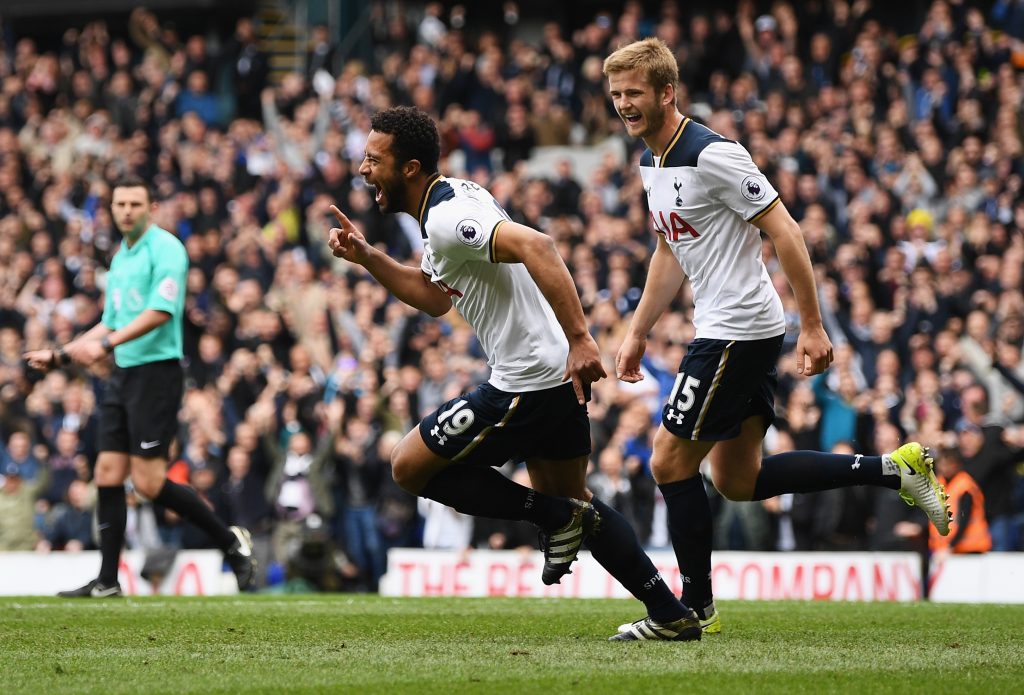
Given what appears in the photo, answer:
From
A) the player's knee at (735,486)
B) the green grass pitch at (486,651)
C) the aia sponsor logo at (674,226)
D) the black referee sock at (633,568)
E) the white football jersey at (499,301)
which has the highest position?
the aia sponsor logo at (674,226)

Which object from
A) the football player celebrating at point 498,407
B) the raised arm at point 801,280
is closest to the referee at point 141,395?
the football player celebrating at point 498,407

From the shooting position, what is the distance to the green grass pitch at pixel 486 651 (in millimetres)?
5336

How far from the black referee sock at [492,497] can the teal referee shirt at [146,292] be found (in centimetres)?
346

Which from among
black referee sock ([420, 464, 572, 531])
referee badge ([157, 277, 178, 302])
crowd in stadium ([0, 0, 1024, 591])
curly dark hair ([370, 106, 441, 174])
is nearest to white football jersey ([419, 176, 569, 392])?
curly dark hair ([370, 106, 441, 174])

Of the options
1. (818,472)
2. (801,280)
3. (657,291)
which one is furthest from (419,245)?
(801,280)

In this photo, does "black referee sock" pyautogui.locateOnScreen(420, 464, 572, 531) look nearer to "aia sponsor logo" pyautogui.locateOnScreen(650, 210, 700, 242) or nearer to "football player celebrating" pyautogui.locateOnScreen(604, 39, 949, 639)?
"football player celebrating" pyautogui.locateOnScreen(604, 39, 949, 639)

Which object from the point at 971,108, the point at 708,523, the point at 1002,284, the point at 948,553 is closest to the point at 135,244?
the point at 708,523

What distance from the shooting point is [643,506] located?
13.7 meters

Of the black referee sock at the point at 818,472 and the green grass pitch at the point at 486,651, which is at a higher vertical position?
the black referee sock at the point at 818,472

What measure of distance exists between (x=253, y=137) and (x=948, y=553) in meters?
12.8

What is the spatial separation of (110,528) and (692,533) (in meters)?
4.27

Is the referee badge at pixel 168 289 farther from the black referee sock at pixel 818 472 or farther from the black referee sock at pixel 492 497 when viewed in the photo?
the black referee sock at pixel 818 472

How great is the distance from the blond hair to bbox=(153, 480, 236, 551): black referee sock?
4.30 m

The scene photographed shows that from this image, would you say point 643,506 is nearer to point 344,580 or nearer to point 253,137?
point 344,580
